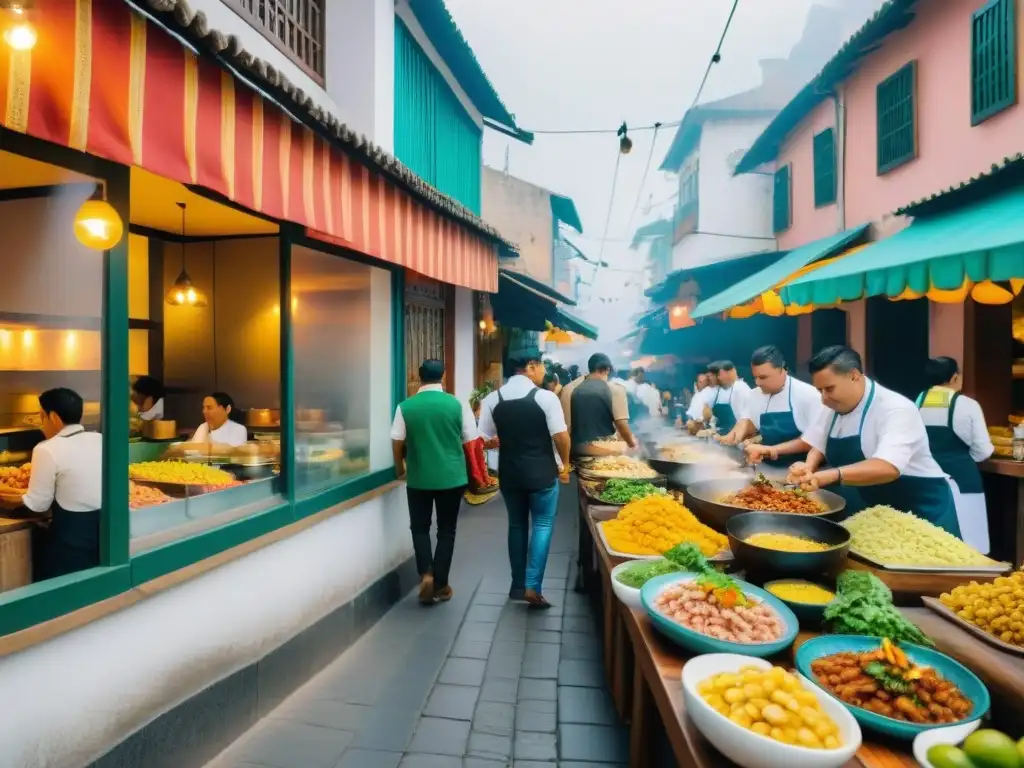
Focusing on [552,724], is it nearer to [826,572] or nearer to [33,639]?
[826,572]

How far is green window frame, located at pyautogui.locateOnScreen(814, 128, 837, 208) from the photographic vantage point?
13.0 meters

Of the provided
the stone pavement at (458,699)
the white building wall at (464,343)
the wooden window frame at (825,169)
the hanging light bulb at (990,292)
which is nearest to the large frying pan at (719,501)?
the stone pavement at (458,699)

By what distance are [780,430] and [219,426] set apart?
586cm

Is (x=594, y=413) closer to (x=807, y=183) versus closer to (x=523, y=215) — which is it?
(x=807, y=183)

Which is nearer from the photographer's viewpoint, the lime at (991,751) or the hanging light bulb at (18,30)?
the lime at (991,751)

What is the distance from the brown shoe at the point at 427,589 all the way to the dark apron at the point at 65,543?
344 centimetres

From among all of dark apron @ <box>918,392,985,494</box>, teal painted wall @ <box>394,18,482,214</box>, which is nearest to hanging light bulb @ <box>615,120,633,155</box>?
teal painted wall @ <box>394,18,482,214</box>

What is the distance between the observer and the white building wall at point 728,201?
18766 mm

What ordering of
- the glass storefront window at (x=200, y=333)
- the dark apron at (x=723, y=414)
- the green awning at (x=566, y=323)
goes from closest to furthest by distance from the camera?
the glass storefront window at (x=200, y=333), the dark apron at (x=723, y=414), the green awning at (x=566, y=323)

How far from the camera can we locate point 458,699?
4688mm

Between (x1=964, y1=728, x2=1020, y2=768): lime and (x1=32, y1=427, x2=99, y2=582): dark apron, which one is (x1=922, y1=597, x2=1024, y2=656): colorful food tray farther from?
(x1=32, y1=427, x2=99, y2=582): dark apron

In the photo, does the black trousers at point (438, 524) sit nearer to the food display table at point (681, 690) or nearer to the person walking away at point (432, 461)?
the person walking away at point (432, 461)

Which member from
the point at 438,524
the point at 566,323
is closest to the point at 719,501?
the point at 438,524

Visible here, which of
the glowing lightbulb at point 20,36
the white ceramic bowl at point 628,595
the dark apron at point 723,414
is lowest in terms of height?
the white ceramic bowl at point 628,595
